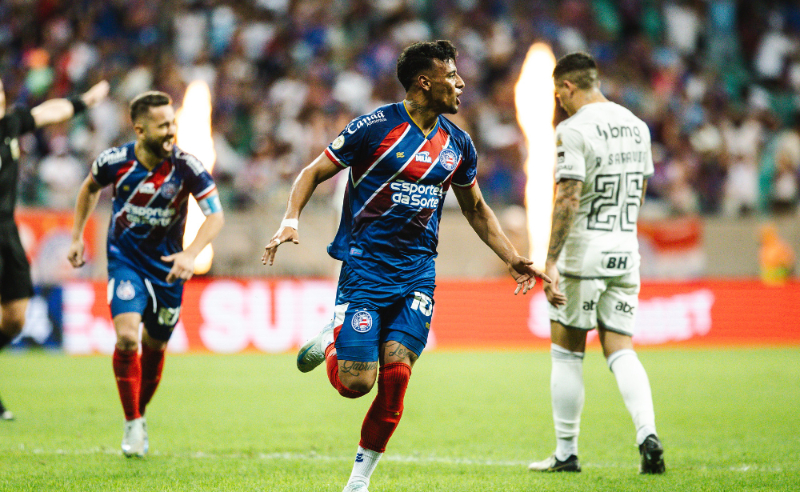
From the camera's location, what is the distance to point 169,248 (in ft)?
20.9

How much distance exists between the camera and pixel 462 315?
46.6 feet

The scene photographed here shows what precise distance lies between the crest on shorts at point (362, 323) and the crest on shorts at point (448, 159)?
94cm

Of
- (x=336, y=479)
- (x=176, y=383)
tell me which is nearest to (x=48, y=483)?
(x=336, y=479)

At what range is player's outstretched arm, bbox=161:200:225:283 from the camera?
5520mm

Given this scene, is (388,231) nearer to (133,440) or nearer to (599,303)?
(599,303)

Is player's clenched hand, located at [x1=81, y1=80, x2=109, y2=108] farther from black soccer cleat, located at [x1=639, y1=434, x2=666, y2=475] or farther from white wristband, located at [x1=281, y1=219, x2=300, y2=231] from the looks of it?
black soccer cleat, located at [x1=639, y1=434, x2=666, y2=475]

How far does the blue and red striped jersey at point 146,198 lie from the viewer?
20.3 feet

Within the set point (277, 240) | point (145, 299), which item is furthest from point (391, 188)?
point (145, 299)

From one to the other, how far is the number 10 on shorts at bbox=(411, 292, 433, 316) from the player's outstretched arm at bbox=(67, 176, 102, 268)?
9.22 feet

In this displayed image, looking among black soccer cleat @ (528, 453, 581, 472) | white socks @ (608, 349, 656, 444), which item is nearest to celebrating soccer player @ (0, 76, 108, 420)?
black soccer cleat @ (528, 453, 581, 472)

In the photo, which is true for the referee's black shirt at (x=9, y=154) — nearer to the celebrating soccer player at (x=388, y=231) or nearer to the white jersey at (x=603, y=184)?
the celebrating soccer player at (x=388, y=231)

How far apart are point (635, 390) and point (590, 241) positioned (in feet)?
3.24

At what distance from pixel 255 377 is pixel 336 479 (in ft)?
18.6

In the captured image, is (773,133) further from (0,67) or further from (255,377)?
(0,67)
